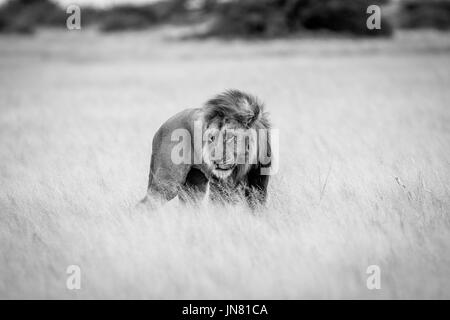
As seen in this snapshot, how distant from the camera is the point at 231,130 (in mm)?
4156

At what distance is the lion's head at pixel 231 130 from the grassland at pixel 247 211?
684mm

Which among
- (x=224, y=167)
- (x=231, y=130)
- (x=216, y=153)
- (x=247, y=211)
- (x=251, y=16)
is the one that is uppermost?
(x=251, y=16)

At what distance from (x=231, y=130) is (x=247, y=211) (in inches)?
40.1

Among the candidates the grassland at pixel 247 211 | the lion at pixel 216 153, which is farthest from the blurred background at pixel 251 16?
the lion at pixel 216 153

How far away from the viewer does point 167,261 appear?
3.97 meters

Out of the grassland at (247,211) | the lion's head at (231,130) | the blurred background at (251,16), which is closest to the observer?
the grassland at (247,211)

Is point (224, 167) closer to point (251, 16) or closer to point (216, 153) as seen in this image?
point (216, 153)

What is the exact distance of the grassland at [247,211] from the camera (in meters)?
3.68

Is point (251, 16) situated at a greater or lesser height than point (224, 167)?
greater

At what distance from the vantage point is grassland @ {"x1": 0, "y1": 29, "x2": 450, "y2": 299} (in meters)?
3.68

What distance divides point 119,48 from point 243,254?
102 feet

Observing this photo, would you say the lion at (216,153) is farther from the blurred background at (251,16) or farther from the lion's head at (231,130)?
the blurred background at (251,16)

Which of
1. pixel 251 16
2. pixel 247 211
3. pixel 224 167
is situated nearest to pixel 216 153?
pixel 224 167

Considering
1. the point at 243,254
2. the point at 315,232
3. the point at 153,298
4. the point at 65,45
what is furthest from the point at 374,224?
the point at 65,45
